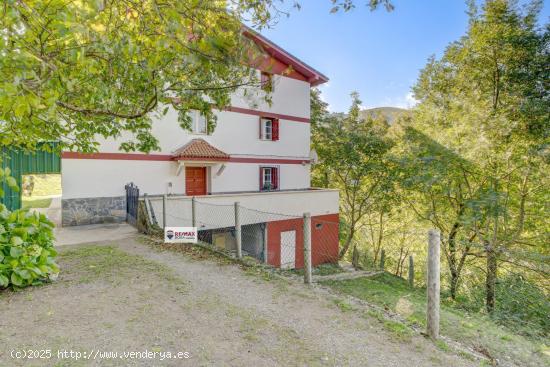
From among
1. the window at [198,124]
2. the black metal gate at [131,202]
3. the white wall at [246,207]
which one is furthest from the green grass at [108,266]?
the window at [198,124]

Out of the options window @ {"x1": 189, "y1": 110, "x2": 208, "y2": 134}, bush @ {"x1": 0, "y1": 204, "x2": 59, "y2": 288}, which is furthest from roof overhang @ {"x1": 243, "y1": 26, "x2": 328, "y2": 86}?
bush @ {"x1": 0, "y1": 204, "x2": 59, "y2": 288}

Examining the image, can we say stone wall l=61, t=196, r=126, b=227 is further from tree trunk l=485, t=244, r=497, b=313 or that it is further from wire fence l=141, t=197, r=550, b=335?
tree trunk l=485, t=244, r=497, b=313

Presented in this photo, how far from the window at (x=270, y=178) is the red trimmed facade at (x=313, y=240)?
2.75 meters

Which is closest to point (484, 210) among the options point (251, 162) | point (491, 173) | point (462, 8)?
point (491, 173)

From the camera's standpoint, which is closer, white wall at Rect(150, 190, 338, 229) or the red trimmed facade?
white wall at Rect(150, 190, 338, 229)

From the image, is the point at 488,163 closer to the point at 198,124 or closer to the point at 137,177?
the point at 198,124

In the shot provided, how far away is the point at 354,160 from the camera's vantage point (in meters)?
15.4

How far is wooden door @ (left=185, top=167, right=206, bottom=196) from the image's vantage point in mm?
13141

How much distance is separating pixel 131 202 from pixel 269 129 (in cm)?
789

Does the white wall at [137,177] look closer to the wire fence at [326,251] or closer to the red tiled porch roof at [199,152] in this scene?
the red tiled porch roof at [199,152]

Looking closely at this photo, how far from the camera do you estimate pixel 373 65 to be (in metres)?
16.8

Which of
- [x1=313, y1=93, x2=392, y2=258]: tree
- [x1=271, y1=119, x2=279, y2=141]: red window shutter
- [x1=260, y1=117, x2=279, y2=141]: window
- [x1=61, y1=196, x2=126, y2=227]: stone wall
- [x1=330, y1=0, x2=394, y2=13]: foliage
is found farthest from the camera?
[x1=271, y1=119, x2=279, y2=141]: red window shutter

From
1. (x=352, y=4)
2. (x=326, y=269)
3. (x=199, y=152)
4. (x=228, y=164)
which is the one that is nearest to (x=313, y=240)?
(x=326, y=269)

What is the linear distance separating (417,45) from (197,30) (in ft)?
48.5
